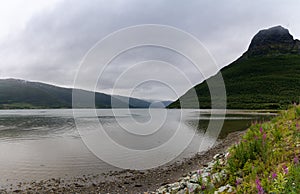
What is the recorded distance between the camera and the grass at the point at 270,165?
5363 millimetres

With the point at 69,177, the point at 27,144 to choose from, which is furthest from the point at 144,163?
the point at 27,144

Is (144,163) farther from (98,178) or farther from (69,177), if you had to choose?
(69,177)

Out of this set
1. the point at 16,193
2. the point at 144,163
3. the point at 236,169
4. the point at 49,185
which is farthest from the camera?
the point at 144,163

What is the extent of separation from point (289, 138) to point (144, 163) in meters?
13.4

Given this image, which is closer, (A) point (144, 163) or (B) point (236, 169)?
(B) point (236, 169)

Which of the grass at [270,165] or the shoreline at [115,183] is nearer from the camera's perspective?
the grass at [270,165]

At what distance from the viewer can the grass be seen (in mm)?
5363

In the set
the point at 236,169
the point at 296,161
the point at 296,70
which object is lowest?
the point at 236,169

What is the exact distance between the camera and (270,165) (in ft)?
23.4

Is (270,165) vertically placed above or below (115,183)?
above

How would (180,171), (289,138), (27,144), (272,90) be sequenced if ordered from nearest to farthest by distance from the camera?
(289,138), (180,171), (27,144), (272,90)

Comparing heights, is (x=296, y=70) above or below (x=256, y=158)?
above

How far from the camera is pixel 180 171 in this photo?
17.2 meters

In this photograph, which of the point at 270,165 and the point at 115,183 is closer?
the point at 270,165
